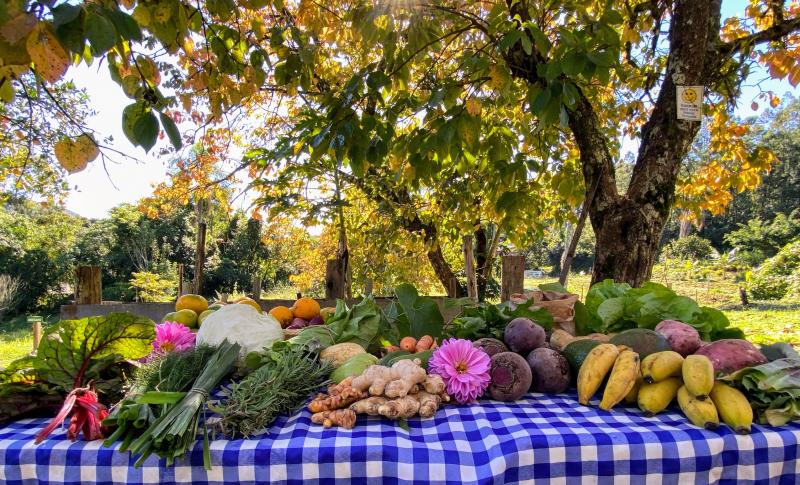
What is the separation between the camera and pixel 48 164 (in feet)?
30.9

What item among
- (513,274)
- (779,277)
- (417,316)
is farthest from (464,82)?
(779,277)

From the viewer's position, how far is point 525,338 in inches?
65.1

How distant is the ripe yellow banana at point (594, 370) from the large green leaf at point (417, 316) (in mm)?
688

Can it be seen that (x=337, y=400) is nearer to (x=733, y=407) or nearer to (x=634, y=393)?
(x=634, y=393)

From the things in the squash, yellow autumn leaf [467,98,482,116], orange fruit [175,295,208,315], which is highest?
yellow autumn leaf [467,98,482,116]

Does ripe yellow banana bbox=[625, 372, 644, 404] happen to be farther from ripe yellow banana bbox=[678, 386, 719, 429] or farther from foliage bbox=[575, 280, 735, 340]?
foliage bbox=[575, 280, 735, 340]

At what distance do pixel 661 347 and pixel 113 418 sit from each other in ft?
5.58

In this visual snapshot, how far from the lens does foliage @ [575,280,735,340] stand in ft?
6.17

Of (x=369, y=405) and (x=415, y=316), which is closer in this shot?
(x=369, y=405)

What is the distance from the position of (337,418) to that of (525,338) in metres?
0.75

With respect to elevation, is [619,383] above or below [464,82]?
below

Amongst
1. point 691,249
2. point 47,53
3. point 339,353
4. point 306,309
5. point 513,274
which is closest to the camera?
point 47,53

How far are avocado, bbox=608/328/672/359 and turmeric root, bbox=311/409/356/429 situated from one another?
1006 mm

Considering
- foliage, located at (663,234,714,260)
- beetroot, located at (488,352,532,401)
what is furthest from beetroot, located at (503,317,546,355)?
foliage, located at (663,234,714,260)
